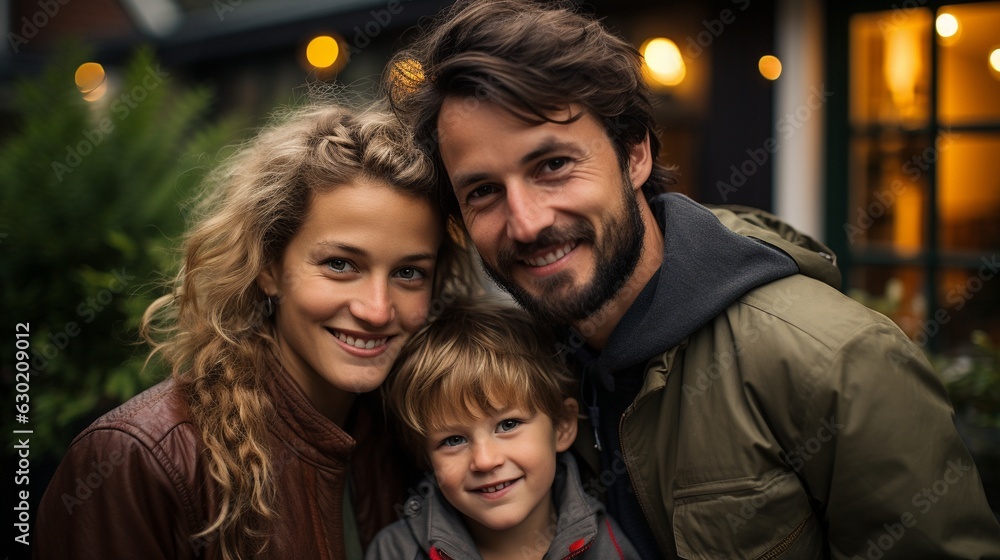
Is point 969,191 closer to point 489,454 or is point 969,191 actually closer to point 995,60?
point 995,60

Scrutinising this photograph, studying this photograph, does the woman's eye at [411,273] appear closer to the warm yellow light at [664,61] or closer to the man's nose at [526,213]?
the man's nose at [526,213]

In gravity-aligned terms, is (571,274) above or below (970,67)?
below

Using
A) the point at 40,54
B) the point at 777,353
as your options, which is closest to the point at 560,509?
the point at 777,353

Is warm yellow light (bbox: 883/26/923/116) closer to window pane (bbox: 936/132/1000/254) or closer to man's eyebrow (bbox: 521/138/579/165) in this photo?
window pane (bbox: 936/132/1000/254)

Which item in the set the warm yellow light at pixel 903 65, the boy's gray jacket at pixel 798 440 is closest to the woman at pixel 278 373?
the boy's gray jacket at pixel 798 440

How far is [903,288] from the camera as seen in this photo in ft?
15.5

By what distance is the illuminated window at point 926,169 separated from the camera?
4383 mm

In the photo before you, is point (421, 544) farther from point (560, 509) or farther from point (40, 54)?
point (40, 54)

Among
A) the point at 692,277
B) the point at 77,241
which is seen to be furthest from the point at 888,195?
the point at 77,241

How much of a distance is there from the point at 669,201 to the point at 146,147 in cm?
344

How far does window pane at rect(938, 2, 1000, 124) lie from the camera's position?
4316 mm

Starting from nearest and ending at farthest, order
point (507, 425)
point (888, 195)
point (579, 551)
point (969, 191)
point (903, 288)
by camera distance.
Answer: point (579, 551) → point (507, 425) → point (969, 191) → point (888, 195) → point (903, 288)

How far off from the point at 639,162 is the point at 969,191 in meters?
2.88

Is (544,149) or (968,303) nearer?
(544,149)
